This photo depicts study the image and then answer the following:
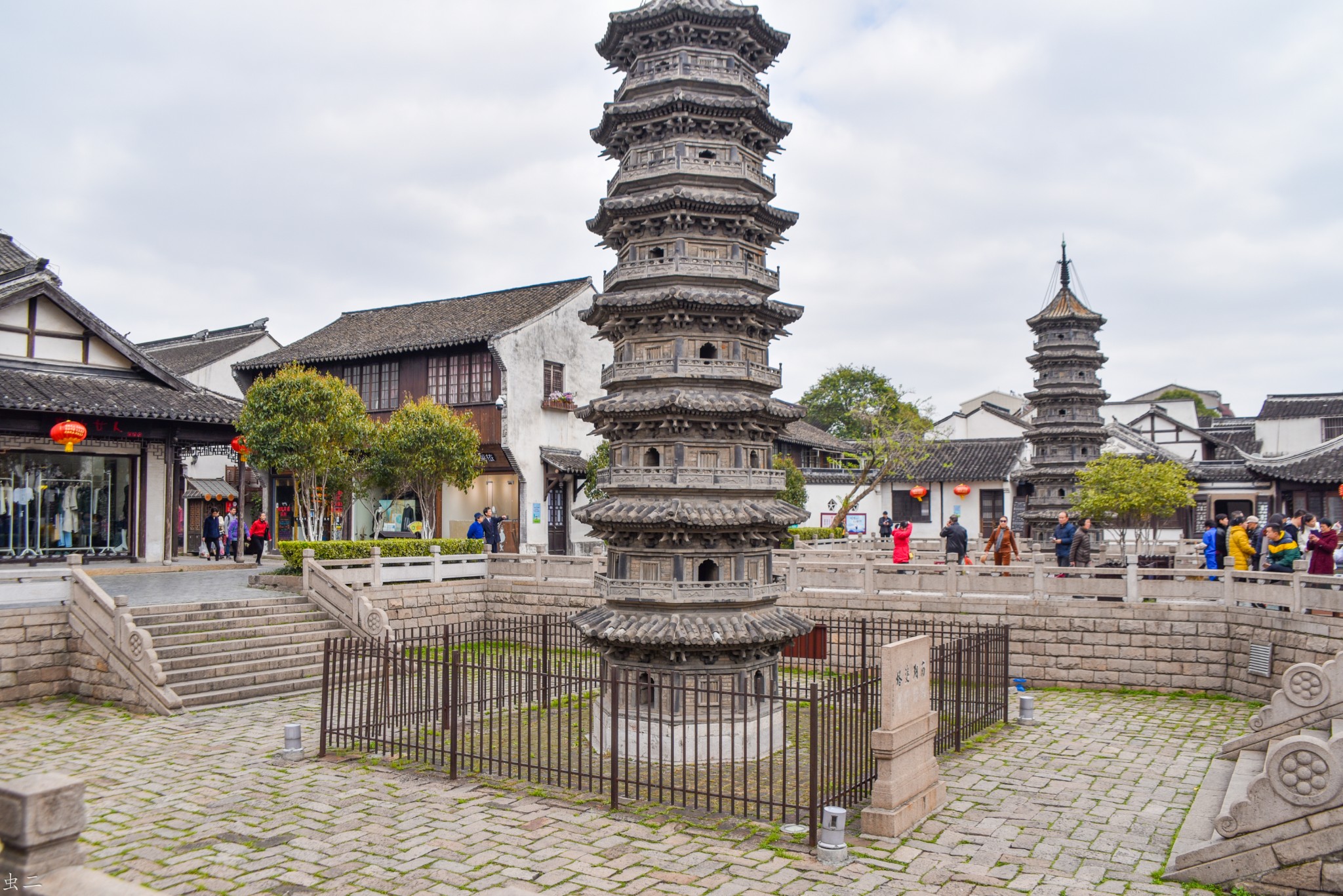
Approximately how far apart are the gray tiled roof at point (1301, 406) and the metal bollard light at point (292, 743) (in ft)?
150

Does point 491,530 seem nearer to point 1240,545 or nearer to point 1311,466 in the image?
point 1240,545

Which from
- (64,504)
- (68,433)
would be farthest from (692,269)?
(64,504)

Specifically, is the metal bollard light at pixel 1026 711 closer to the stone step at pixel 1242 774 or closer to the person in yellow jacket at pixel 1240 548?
Result: the stone step at pixel 1242 774

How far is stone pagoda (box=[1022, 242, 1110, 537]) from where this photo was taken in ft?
99.8

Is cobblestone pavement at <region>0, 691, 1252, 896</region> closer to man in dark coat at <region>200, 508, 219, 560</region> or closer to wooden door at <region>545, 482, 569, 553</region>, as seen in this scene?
man in dark coat at <region>200, 508, 219, 560</region>

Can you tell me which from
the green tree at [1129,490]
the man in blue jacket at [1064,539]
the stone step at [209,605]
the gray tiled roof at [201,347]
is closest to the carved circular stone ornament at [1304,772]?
the man in blue jacket at [1064,539]

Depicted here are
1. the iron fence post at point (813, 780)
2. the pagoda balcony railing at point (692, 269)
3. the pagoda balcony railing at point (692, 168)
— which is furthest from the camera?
the pagoda balcony railing at point (692, 168)

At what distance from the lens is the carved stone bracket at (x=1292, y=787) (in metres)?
8.12

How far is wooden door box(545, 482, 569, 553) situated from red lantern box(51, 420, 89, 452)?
1481 cm

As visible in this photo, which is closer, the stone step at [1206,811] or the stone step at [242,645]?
the stone step at [1206,811]

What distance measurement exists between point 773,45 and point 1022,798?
1173cm

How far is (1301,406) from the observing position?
43.7 metres

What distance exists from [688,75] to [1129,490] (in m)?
19.3

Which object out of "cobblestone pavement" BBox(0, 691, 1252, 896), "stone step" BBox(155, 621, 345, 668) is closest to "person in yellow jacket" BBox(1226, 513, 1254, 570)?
"cobblestone pavement" BBox(0, 691, 1252, 896)
